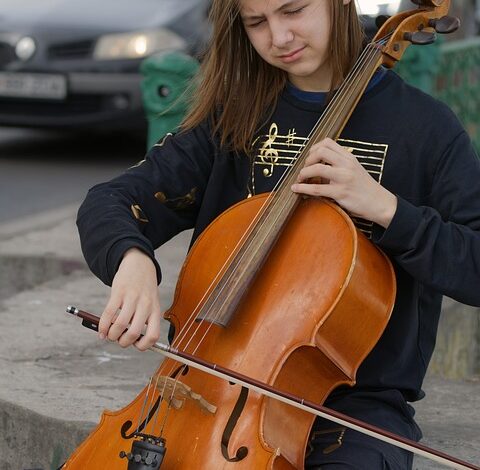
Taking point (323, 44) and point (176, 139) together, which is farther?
point (176, 139)

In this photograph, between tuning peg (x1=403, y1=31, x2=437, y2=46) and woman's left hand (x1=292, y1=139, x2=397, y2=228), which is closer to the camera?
woman's left hand (x1=292, y1=139, x2=397, y2=228)

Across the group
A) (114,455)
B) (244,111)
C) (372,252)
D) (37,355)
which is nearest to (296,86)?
(244,111)

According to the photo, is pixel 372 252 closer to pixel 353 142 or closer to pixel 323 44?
pixel 353 142

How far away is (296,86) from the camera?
8.31 ft

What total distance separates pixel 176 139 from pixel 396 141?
47cm

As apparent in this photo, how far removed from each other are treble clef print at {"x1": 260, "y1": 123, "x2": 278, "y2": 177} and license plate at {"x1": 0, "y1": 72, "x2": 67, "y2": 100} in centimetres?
527

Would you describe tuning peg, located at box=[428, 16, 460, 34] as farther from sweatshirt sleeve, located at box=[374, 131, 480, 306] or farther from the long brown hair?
sweatshirt sleeve, located at box=[374, 131, 480, 306]

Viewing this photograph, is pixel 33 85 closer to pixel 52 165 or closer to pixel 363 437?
pixel 52 165

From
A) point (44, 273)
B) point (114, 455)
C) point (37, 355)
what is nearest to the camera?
point (114, 455)

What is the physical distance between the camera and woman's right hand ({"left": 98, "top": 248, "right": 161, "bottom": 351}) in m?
2.13

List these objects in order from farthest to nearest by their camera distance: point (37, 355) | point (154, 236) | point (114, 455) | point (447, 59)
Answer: point (447, 59)
point (37, 355)
point (154, 236)
point (114, 455)

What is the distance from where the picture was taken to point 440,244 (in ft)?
7.36

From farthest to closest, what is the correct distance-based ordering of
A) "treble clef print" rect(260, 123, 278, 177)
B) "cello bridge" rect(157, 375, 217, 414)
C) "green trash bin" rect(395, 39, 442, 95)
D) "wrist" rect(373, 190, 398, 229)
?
"green trash bin" rect(395, 39, 442, 95)
"treble clef print" rect(260, 123, 278, 177)
"wrist" rect(373, 190, 398, 229)
"cello bridge" rect(157, 375, 217, 414)

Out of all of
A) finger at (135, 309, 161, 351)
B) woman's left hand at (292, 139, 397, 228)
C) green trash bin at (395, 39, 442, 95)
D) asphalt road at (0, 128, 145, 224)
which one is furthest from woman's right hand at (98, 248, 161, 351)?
asphalt road at (0, 128, 145, 224)
